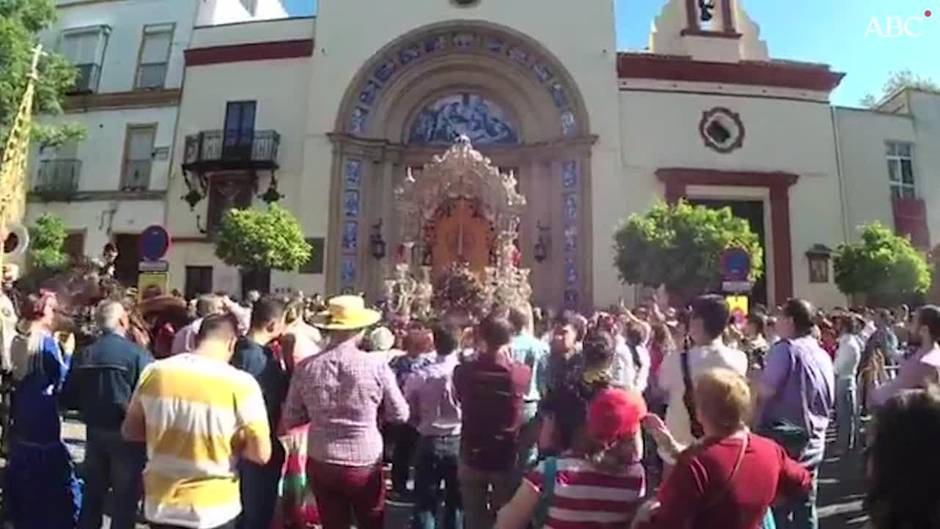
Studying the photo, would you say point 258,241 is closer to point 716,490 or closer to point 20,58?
point 20,58

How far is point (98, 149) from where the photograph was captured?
79.7ft

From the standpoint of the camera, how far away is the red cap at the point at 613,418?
2.99 metres

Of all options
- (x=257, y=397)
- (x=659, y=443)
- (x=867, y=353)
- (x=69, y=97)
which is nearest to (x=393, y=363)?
(x=257, y=397)

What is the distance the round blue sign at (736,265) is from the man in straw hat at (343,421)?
29.2ft

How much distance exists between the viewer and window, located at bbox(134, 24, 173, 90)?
2480 centimetres

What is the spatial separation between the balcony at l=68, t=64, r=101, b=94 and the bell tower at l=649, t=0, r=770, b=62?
1860 cm

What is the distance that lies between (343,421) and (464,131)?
20.2 meters

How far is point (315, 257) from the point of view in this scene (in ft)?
71.1

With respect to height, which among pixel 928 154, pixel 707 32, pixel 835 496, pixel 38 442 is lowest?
pixel 835 496

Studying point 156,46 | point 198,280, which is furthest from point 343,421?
point 156,46

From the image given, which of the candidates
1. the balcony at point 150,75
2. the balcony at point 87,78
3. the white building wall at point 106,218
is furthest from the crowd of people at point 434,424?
the balcony at point 87,78

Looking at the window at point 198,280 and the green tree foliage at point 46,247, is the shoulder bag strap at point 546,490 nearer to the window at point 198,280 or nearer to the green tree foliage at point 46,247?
the green tree foliage at point 46,247

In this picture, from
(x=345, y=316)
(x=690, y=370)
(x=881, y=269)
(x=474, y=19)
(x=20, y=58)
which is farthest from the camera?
(x=474, y=19)

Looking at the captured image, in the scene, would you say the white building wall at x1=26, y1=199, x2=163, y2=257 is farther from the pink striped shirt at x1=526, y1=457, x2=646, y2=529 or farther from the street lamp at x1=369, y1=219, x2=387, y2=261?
the pink striped shirt at x1=526, y1=457, x2=646, y2=529
